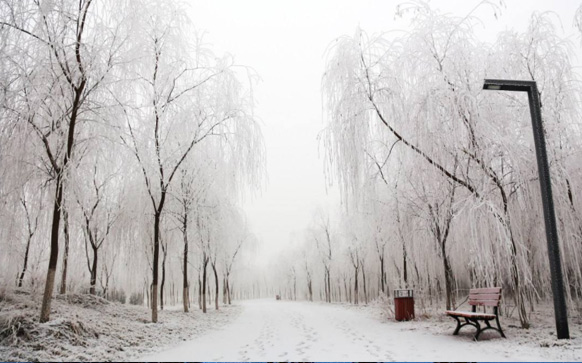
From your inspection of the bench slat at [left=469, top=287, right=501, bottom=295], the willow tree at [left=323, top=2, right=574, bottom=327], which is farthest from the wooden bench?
the willow tree at [left=323, top=2, right=574, bottom=327]

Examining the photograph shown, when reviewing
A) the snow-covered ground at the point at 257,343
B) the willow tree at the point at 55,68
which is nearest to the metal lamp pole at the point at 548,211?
the snow-covered ground at the point at 257,343

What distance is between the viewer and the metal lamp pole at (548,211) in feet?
18.5

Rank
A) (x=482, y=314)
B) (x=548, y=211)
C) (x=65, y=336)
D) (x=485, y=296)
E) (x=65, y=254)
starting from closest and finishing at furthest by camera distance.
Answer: (x=65, y=336) → (x=548, y=211) → (x=482, y=314) → (x=485, y=296) → (x=65, y=254)

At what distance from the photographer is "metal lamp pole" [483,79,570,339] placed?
5633 mm

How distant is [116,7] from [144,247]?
8222 millimetres

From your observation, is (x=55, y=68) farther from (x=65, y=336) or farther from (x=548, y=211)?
(x=548, y=211)

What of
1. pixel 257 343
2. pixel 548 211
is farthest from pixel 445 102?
pixel 257 343

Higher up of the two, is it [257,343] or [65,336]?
[65,336]

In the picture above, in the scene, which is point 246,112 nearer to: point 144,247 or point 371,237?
point 144,247

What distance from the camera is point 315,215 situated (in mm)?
30891

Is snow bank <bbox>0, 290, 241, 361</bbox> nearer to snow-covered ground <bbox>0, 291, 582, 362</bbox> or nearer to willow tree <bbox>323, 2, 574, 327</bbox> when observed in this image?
snow-covered ground <bbox>0, 291, 582, 362</bbox>

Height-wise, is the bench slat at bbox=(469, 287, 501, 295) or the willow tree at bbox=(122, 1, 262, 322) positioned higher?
the willow tree at bbox=(122, 1, 262, 322)

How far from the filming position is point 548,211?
584 cm

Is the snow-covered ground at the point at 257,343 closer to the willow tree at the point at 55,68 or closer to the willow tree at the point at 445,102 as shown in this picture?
the willow tree at the point at 55,68
